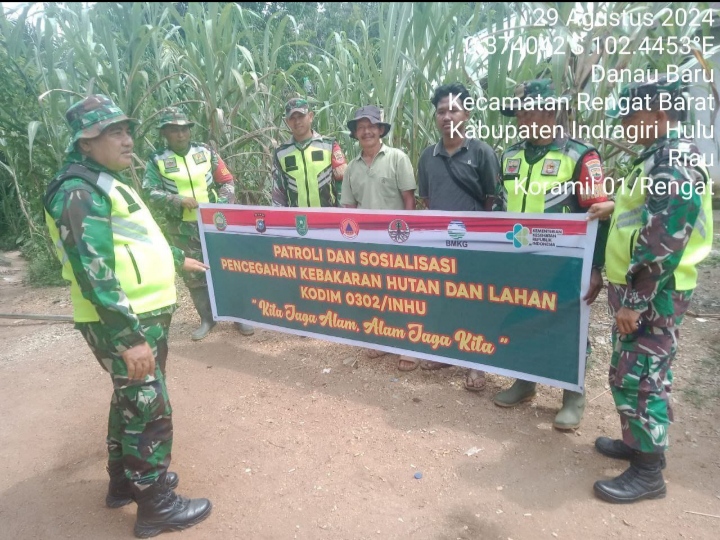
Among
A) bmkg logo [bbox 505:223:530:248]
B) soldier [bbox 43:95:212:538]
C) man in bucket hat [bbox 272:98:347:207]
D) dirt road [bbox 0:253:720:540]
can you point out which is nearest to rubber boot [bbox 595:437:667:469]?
dirt road [bbox 0:253:720:540]

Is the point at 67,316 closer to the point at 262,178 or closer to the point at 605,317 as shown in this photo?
the point at 262,178

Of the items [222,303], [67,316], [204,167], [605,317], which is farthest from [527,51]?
[67,316]

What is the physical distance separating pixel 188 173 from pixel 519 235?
7.66 ft

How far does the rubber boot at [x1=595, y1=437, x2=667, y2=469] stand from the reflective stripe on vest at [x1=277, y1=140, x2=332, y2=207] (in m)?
2.23

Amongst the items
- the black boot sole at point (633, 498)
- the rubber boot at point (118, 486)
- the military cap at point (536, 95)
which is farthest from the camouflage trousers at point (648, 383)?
the rubber boot at point (118, 486)

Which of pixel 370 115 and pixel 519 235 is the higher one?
pixel 370 115

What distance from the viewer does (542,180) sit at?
2303mm

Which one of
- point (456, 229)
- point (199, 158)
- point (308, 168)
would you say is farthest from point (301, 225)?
point (199, 158)

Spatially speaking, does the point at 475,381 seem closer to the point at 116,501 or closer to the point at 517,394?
the point at 517,394

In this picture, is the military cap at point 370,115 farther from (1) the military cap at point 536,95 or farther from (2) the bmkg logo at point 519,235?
(2) the bmkg logo at point 519,235

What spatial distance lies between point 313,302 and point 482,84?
1.87 m

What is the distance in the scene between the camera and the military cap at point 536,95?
2215 millimetres

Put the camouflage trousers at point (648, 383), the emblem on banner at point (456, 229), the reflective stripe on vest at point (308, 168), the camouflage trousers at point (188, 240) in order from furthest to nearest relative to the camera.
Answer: the camouflage trousers at point (188, 240) → the reflective stripe on vest at point (308, 168) → the emblem on banner at point (456, 229) → the camouflage trousers at point (648, 383)

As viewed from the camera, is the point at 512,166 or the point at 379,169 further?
the point at 379,169
